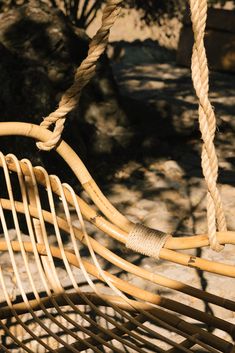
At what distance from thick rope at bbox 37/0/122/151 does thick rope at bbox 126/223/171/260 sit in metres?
0.41

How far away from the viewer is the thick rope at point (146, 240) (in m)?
2.14

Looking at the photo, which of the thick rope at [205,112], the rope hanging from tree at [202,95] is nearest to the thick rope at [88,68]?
the rope hanging from tree at [202,95]

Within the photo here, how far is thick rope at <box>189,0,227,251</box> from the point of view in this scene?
1.84 meters

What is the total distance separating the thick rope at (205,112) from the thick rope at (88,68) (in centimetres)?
31

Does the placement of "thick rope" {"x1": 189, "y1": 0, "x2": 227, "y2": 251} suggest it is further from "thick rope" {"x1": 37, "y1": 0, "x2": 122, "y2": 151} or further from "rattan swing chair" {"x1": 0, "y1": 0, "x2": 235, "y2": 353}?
"thick rope" {"x1": 37, "y1": 0, "x2": 122, "y2": 151}

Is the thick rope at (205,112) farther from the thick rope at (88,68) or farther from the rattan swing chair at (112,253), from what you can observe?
the thick rope at (88,68)

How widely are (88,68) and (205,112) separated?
456 millimetres

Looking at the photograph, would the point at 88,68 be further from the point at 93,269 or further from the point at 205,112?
the point at 93,269

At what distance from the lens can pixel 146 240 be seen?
217cm

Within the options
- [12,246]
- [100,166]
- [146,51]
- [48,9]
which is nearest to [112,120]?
[100,166]

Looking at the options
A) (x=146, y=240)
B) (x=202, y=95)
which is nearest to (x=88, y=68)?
(x=202, y=95)

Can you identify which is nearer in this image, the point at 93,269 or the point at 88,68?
the point at 88,68

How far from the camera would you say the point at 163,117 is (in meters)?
5.85

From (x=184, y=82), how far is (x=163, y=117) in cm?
206
